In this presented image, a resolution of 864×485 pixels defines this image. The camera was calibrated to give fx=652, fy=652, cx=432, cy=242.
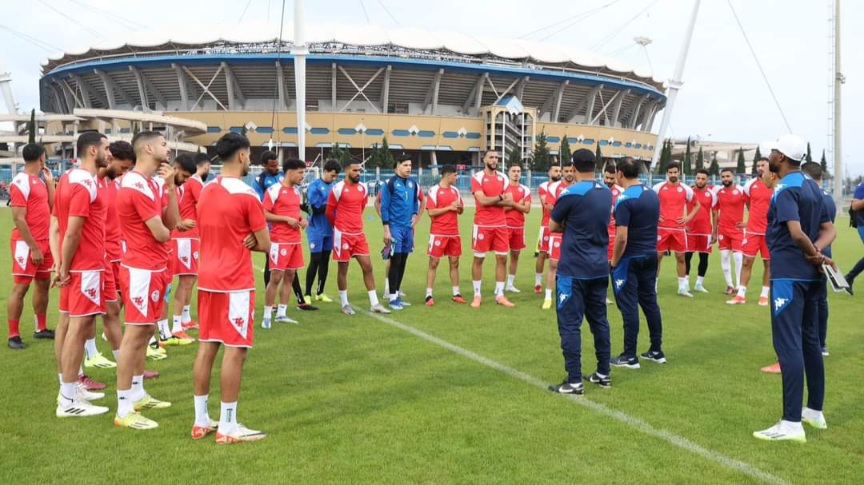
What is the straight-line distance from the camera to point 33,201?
7.50m

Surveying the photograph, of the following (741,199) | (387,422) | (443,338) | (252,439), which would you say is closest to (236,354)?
(252,439)

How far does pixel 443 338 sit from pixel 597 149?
216ft

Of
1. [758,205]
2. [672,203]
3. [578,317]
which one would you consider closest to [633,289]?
[578,317]

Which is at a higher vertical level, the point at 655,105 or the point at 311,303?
the point at 655,105

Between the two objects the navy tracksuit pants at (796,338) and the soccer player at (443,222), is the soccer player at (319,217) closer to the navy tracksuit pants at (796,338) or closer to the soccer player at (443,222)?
the soccer player at (443,222)

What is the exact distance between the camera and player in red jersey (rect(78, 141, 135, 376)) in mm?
5609

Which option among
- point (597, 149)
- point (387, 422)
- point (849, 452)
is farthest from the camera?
point (597, 149)

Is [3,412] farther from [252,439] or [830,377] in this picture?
[830,377]

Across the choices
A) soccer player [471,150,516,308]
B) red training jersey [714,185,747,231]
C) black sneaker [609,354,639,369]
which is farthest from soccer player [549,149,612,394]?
red training jersey [714,185,747,231]

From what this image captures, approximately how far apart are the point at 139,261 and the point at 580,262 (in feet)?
12.6

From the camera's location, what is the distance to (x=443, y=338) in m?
8.25

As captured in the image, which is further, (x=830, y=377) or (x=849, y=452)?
(x=830, y=377)

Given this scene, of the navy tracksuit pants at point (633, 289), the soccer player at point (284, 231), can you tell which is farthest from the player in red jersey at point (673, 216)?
the soccer player at point (284, 231)

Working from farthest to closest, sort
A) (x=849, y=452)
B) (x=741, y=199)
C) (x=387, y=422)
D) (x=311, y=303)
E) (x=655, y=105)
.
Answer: (x=655, y=105) → (x=741, y=199) → (x=311, y=303) → (x=387, y=422) → (x=849, y=452)
